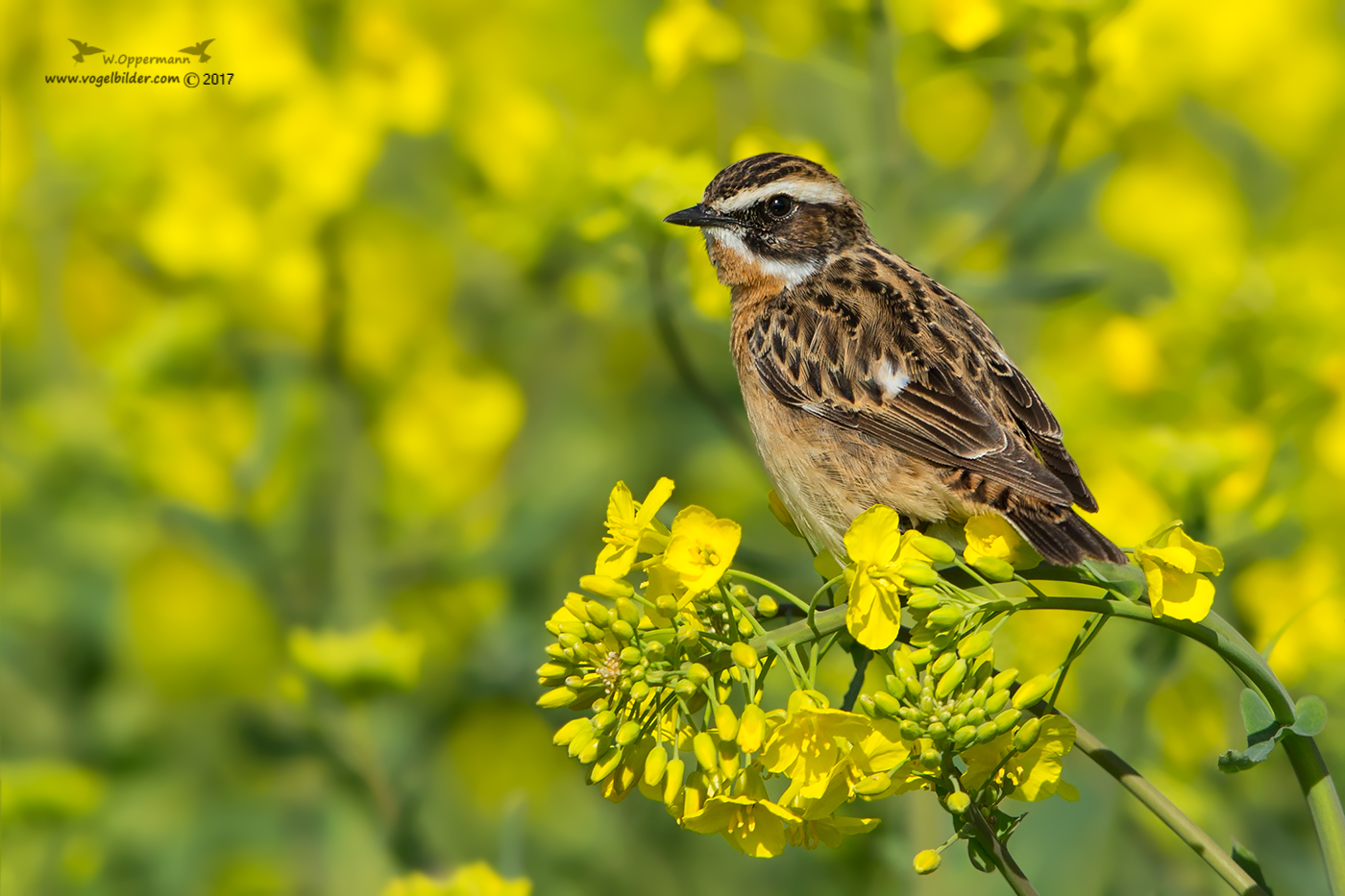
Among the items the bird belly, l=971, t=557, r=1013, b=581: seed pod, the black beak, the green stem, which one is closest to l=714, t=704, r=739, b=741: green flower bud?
l=971, t=557, r=1013, b=581: seed pod

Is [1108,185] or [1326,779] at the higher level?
[1108,185]

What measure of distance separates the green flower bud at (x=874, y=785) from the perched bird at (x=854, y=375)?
2.78 ft

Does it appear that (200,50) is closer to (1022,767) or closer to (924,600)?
(924,600)

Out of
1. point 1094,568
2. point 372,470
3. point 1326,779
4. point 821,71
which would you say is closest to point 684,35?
point 821,71

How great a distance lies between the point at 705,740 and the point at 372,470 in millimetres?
3169

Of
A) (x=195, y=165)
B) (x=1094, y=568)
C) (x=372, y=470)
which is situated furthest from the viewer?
(x=195, y=165)

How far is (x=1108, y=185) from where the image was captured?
6.30 meters

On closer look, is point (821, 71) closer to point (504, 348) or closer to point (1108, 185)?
point (504, 348)

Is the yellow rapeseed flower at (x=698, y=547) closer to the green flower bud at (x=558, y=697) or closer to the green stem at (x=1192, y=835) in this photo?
the green flower bud at (x=558, y=697)

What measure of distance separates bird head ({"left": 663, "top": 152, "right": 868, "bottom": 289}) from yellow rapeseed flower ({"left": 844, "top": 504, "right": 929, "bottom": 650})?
1.81 metres

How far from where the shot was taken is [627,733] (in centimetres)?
199

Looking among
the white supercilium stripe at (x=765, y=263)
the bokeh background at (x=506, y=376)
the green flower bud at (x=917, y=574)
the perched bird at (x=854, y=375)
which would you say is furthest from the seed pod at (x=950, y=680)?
the white supercilium stripe at (x=765, y=263)

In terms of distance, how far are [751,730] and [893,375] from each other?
161 centimetres

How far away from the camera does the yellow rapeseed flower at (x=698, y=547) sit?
6.57ft
